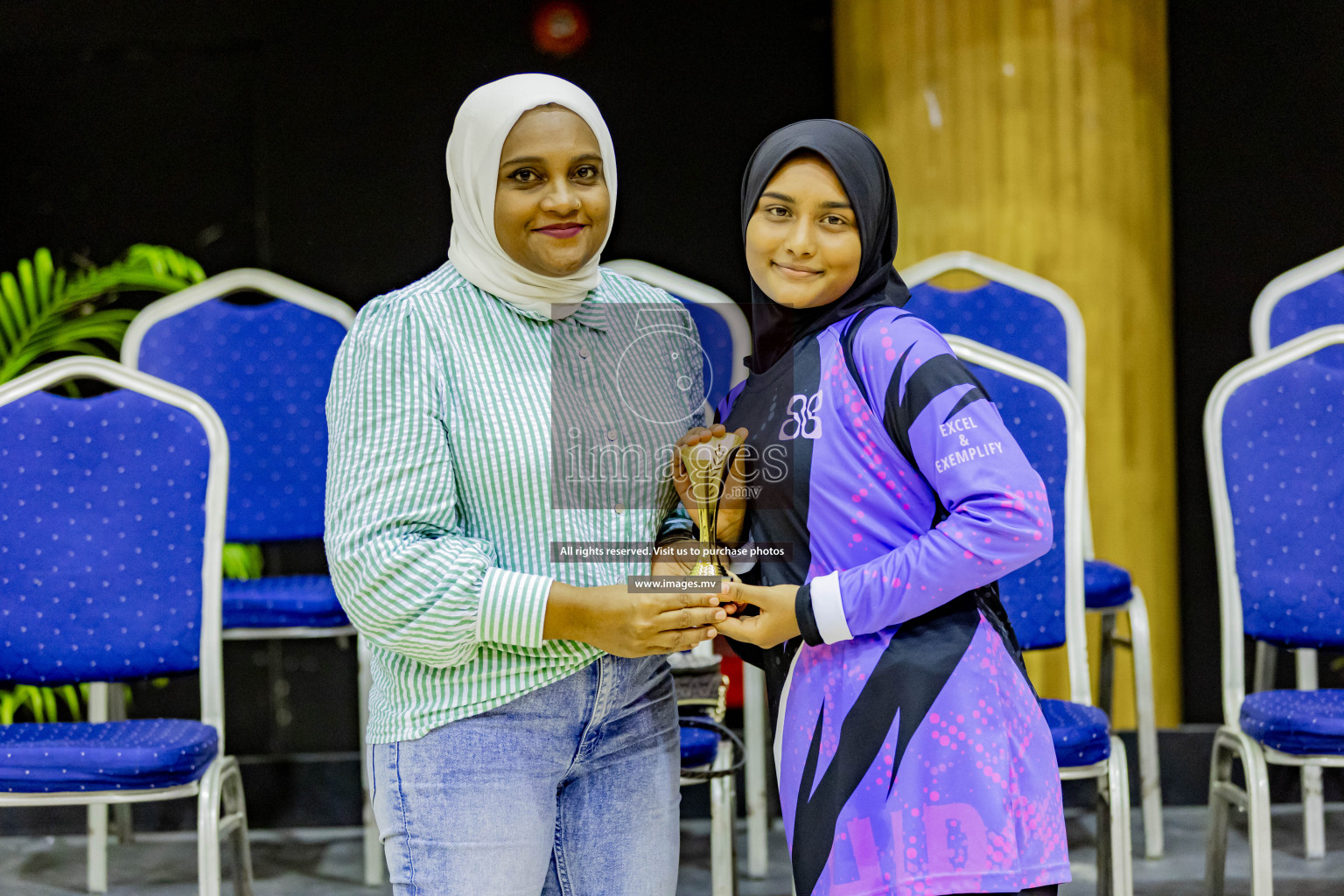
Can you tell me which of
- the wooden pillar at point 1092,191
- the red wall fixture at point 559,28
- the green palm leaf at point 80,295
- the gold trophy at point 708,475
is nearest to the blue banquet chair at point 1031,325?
the wooden pillar at point 1092,191

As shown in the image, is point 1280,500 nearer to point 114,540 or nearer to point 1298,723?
point 1298,723

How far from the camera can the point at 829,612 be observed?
117 centimetres

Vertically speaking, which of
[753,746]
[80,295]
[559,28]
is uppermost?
[559,28]

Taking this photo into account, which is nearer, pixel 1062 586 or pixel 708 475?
pixel 708 475

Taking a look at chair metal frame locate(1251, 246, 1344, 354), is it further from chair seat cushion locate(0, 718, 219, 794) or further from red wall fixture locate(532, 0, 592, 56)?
chair seat cushion locate(0, 718, 219, 794)

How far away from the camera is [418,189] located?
11.2 feet

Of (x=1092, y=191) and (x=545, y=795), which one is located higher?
(x=1092, y=191)

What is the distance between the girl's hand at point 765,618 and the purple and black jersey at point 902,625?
0.02 meters

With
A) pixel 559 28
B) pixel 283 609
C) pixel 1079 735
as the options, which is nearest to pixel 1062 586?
pixel 1079 735

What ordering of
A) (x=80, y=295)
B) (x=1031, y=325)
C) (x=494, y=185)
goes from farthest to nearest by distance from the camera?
1. (x=80, y=295)
2. (x=1031, y=325)
3. (x=494, y=185)

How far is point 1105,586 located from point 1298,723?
0.60 metres

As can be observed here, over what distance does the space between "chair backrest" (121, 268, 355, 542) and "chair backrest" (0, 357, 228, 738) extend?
2.11 ft

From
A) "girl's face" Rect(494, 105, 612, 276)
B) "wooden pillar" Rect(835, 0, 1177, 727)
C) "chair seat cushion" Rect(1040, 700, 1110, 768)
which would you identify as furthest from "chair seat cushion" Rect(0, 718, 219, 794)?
"wooden pillar" Rect(835, 0, 1177, 727)

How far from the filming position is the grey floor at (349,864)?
8.33ft
